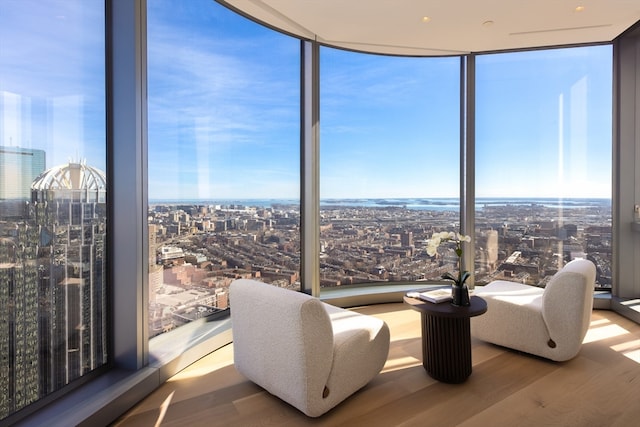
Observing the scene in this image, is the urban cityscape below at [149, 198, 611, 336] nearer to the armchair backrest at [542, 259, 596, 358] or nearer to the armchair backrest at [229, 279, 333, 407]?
the armchair backrest at [229, 279, 333, 407]

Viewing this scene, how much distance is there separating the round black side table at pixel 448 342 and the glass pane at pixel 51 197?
219cm

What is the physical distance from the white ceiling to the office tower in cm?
215

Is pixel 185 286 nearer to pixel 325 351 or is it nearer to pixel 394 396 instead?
pixel 325 351

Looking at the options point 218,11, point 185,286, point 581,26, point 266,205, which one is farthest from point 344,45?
point 185,286

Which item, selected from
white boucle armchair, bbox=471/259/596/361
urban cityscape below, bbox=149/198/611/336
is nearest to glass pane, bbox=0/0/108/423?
urban cityscape below, bbox=149/198/611/336

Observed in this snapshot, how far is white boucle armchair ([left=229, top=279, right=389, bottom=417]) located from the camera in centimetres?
181

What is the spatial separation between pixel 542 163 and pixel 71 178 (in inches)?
183

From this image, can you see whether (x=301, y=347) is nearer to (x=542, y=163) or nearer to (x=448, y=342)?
(x=448, y=342)

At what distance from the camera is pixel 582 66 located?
3.99 m

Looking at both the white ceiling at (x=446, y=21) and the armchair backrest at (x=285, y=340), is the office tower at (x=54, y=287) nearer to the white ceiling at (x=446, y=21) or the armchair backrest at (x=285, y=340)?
the armchair backrest at (x=285, y=340)

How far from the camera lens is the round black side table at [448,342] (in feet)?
7.50

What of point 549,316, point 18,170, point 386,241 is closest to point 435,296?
point 549,316

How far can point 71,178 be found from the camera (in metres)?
1.99

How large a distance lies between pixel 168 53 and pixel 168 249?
153 centimetres
